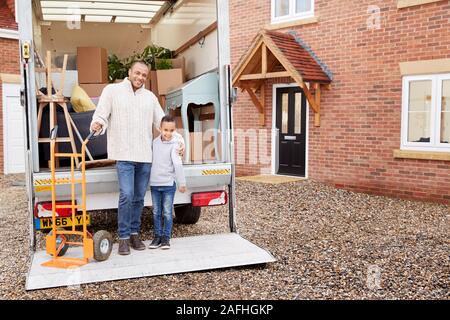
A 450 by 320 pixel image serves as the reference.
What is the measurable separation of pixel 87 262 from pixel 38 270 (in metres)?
0.42

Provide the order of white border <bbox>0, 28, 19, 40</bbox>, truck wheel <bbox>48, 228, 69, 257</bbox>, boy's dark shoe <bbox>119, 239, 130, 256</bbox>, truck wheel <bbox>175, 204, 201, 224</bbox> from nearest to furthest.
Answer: truck wheel <bbox>48, 228, 69, 257</bbox>, boy's dark shoe <bbox>119, 239, 130, 256</bbox>, truck wheel <bbox>175, 204, 201, 224</bbox>, white border <bbox>0, 28, 19, 40</bbox>

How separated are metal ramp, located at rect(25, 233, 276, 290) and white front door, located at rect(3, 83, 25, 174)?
408 inches

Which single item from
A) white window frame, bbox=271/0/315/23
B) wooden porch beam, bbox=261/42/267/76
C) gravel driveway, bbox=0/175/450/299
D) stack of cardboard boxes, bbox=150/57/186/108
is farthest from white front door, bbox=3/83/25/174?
stack of cardboard boxes, bbox=150/57/186/108

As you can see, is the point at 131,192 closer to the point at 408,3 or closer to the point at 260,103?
the point at 408,3

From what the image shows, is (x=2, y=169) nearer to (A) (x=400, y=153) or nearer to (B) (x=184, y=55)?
(B) (x=184, y=55)

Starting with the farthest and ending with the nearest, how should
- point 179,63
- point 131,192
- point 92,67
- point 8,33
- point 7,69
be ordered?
1. point 7,69
2. point 8,33
3. point 92,67
4. point 179,63
5. point 131,192

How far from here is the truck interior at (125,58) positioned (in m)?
5.92

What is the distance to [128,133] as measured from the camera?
197 inches

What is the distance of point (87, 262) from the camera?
482cm

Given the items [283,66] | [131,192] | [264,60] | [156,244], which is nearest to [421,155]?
[283,66]

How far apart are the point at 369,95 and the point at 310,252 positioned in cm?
525

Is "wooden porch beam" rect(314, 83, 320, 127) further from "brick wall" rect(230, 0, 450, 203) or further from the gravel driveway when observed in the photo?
the gravel driveway

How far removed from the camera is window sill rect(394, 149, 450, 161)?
8867mm

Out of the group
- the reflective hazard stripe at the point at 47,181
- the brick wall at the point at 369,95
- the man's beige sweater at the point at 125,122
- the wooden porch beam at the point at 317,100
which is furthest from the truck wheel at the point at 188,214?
the wooden porch beam at the point at 317,100
